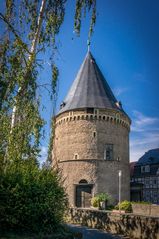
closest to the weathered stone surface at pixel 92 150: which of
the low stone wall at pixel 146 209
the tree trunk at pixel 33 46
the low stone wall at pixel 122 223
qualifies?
the low stone wall at pixel 146 209

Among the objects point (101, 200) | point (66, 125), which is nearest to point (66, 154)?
point (66, 125)

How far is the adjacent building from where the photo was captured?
39.1 m

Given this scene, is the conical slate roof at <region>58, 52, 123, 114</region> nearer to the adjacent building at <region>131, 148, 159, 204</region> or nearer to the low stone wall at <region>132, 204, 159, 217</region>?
the adjacent building at <region>131, 148, 159, 204</region>

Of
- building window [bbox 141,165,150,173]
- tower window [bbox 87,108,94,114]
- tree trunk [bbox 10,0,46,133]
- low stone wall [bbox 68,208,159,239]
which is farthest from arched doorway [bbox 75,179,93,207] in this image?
tree trunk [bbox 10,0,46,133]

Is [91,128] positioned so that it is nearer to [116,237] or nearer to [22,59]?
[116,237]

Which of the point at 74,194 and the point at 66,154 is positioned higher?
the point at 66,154

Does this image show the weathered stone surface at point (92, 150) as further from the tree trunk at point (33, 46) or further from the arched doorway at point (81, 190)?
the tree trunk at point (33, 46)

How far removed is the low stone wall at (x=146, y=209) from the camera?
65.7ft

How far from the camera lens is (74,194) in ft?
101

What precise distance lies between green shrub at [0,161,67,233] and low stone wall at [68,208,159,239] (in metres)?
3.53

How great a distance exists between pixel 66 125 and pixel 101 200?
30.3 ft

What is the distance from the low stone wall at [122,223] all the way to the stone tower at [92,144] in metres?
12.6

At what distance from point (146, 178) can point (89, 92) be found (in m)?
18.0

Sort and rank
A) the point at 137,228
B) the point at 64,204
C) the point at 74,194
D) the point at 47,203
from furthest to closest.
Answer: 1. the point at 74,194
2. the point at 137,228
3. the point at 64,204
4. the point at 47,203
